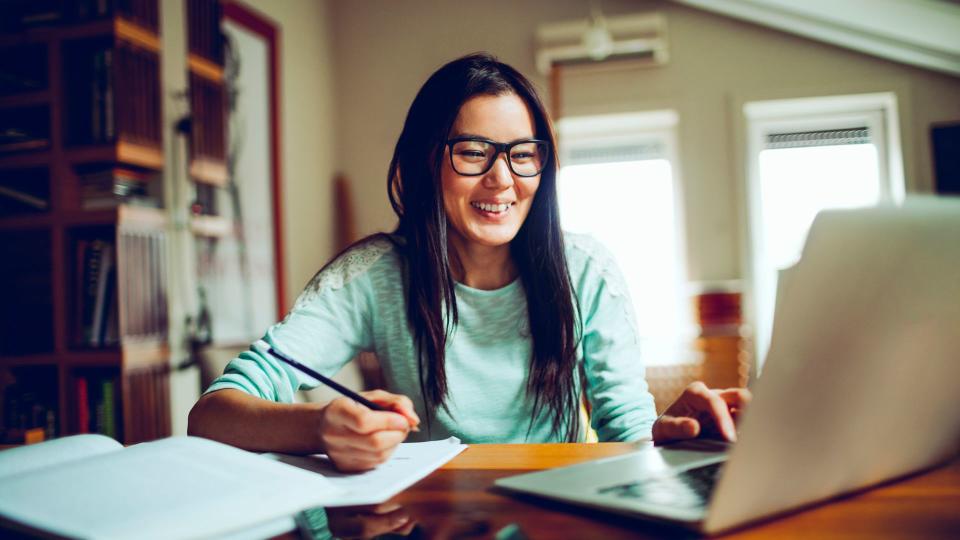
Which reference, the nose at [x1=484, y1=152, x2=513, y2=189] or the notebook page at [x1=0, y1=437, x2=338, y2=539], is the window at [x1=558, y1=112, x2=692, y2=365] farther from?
the notebook page at [x1=0, y1=437, x2=338, y2=539]

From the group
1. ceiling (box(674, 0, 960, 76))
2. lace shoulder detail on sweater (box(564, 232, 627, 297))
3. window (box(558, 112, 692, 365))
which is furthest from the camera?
window (box(558, 112, 692, 365))

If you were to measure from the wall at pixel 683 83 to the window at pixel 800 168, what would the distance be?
0.51 feet

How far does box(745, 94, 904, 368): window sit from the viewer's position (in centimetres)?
405

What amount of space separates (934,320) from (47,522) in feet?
2.19

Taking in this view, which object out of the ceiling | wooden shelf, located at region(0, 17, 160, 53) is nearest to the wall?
the ceiling

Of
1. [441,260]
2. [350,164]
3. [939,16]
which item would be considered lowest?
[441,260]

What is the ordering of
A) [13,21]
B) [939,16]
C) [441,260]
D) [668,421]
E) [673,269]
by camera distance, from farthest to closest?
1. [673,269]
2. [939,16]
3. [13,21]
4. [441,260]
5. [668,421]

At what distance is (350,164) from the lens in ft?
15.1

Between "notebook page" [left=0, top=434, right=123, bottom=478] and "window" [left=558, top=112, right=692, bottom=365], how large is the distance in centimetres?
358

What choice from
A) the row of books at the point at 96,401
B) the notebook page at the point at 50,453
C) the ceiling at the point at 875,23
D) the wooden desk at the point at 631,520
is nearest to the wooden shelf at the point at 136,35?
the row of books at the point at 96,401

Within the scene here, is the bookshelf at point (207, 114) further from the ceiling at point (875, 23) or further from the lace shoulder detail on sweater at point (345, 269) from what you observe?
the ceiling at point (875, 23)

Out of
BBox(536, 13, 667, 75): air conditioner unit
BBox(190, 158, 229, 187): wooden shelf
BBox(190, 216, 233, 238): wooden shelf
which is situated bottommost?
BBox(190, 216, 233, 238): wooden shelf

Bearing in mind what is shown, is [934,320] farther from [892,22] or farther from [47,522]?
[892,22]

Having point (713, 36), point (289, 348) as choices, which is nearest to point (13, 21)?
point (289, 348)
